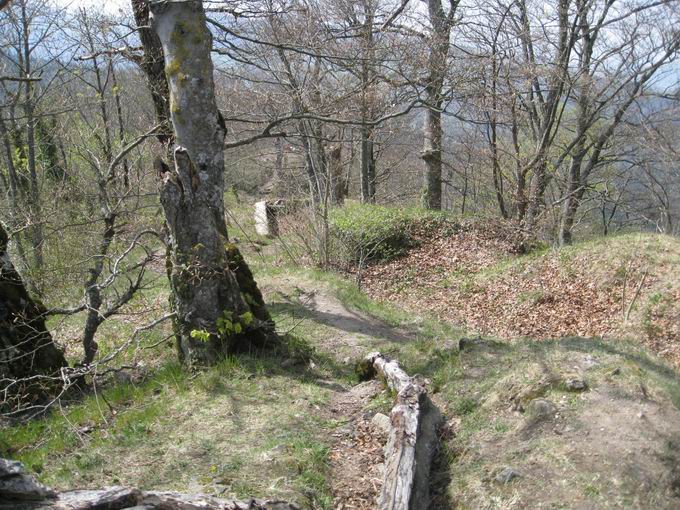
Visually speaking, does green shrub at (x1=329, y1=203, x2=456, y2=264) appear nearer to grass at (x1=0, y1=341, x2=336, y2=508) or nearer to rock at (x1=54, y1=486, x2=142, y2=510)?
grass at (x1=0, y1=341, x2=336, y2=508)

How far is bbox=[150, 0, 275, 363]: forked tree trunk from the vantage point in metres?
5.88

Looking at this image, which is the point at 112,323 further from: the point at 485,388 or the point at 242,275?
the point at 485,388

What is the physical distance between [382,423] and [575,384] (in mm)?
1585

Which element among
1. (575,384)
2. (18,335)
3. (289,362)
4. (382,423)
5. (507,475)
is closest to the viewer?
(507,475)

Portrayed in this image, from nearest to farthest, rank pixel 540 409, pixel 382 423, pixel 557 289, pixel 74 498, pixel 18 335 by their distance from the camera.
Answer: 1. pixel 74 498
2. pixel 540 409
3. pixel 382 423
4. pixel 18 335
5. pixel 557 289

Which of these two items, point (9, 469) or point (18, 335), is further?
point (18, 335)

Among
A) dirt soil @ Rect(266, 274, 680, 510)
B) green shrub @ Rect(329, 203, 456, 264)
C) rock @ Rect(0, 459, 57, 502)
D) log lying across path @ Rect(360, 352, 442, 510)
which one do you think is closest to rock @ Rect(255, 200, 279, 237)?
green shrub @ Rect(329, 203, 456, 264)

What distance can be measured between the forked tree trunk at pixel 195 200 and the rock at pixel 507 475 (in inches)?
118

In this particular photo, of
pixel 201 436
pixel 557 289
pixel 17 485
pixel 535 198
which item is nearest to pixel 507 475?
pixel 201 436

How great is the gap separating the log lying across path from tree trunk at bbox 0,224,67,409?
3.64m

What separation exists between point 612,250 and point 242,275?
23.6 feet

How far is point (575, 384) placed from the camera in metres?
4.62

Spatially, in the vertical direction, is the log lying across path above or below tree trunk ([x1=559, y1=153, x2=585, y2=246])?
below

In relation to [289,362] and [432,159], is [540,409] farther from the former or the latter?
[432,159]
